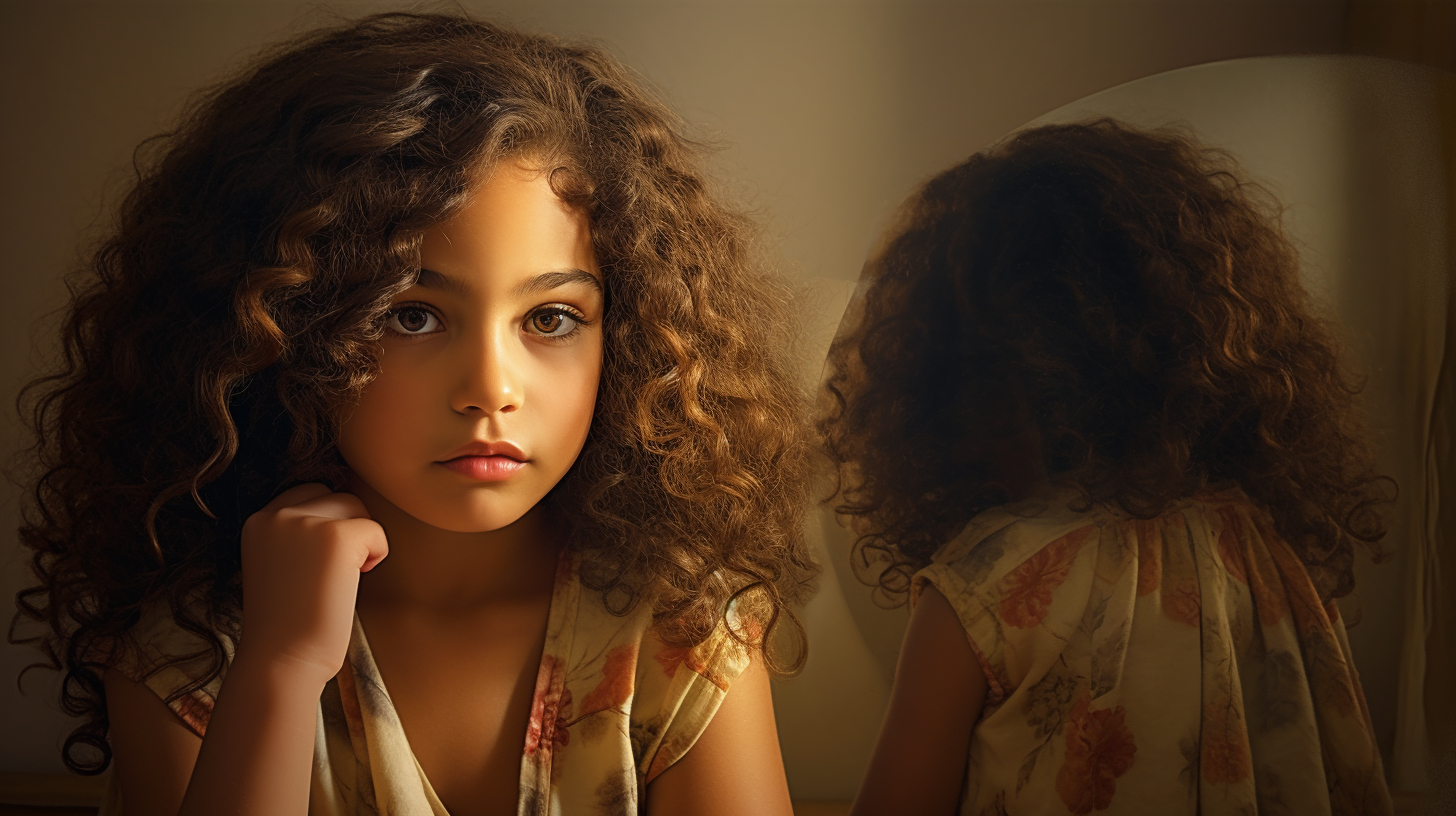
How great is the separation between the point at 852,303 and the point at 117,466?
59cm

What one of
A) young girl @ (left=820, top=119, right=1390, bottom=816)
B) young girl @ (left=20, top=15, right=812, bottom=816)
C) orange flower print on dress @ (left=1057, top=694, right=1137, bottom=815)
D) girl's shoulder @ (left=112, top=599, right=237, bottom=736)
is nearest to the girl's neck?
young girl @ (left=20, top=15, right=812, bottom=816)

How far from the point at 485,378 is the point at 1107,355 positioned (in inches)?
18.0

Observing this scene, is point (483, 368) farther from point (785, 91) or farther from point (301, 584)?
point (785, 91)

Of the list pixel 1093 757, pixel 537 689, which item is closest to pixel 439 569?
pixel 537 689

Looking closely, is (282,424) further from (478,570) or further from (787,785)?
(787,785)

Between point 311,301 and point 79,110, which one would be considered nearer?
point 311,301

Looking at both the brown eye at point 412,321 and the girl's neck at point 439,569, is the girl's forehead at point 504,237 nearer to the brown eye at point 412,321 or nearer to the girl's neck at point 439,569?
the brown eye at point 412,321

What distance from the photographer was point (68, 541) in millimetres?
813

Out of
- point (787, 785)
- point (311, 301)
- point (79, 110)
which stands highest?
point (79, 110)

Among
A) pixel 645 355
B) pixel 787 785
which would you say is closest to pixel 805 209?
pixel 645 355

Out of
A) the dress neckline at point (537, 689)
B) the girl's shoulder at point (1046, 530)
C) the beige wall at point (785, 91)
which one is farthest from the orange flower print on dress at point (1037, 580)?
the dress neckline at point (537, 689)

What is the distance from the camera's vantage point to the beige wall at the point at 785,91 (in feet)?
2.68

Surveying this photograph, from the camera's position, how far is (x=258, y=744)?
2.12ft

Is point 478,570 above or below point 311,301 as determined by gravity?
below
